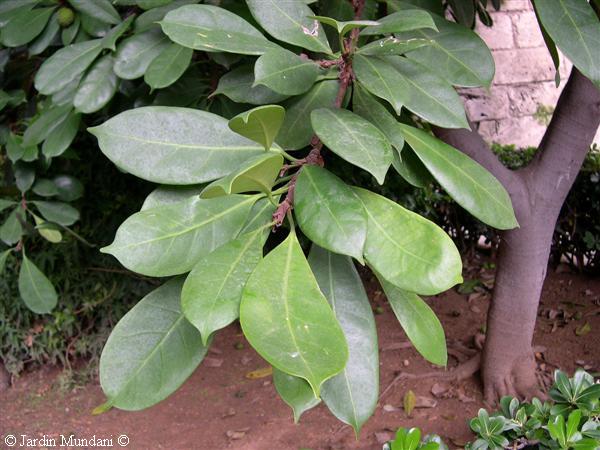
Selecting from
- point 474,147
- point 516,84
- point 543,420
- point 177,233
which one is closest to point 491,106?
point 516,84

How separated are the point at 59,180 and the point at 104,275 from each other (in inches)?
31.8

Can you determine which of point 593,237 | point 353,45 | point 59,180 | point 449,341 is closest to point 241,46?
point 353,45

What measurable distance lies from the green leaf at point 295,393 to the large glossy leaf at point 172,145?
10.9 inches

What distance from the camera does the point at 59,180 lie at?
1878 mm

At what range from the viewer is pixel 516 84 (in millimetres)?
3871

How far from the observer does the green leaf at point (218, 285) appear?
0.67 m

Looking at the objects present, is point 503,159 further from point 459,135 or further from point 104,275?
point 104,275

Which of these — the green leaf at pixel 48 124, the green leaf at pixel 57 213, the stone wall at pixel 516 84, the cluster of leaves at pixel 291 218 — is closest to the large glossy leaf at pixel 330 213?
the cluster of leaves at pixel 291 218

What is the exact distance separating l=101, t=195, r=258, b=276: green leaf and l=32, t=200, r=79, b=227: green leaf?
3.67 feet

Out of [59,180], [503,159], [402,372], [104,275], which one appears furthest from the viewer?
[503,159]

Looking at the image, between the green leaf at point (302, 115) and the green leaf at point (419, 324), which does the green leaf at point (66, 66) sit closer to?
the green leaf at point (302, 115)

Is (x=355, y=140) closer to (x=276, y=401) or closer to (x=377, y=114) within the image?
(x=377, y=114)

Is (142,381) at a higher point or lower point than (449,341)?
higher

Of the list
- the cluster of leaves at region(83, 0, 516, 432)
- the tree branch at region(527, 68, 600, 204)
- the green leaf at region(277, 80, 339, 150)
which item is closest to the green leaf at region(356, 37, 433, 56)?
the cluster of leaves at region(83, 0, 516, 432)
